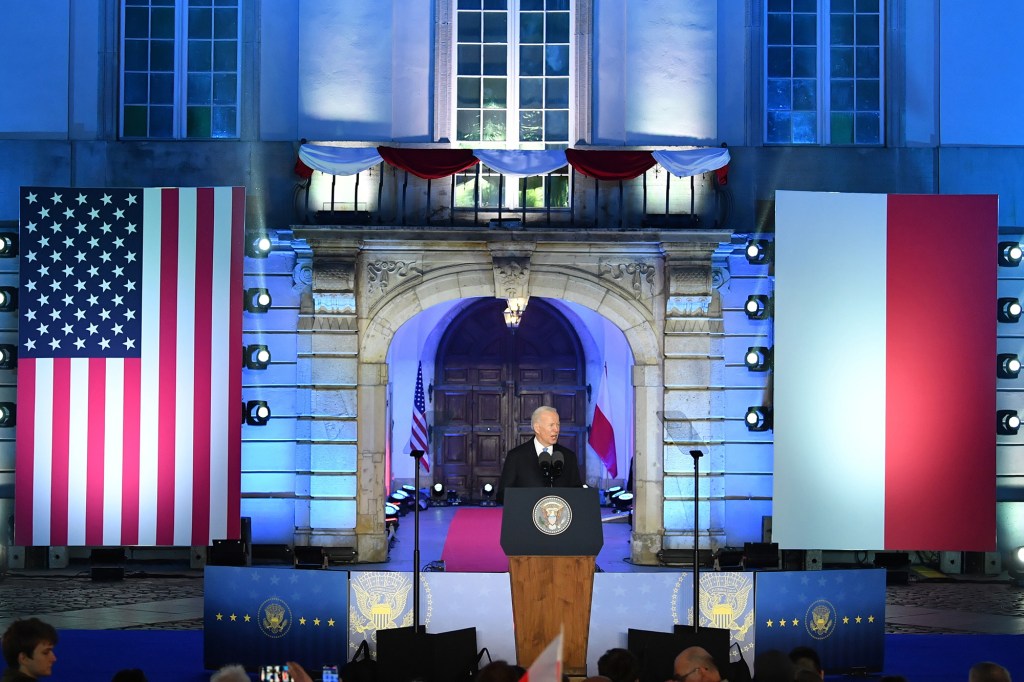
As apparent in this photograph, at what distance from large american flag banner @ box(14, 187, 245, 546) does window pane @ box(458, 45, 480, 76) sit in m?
3.46

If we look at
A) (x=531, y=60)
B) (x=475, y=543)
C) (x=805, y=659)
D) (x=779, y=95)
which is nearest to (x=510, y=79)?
(x=531, y=60)

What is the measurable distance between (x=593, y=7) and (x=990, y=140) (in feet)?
18.1

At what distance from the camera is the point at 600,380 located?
1914 cm

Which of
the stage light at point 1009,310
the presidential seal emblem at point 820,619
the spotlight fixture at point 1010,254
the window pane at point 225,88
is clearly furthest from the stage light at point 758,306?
the window pane at point 225,88

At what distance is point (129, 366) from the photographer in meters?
14.6

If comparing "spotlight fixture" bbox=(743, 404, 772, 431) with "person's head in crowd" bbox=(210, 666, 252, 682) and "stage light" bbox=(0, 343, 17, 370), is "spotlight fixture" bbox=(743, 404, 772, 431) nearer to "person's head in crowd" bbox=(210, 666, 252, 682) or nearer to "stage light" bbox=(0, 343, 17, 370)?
"stage light" bbox=(0, 343, 17, 370)

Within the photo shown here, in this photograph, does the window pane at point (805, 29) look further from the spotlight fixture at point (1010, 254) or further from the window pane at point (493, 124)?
the window pane at point (493, 124)

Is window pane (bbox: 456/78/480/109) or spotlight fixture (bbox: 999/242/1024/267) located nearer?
spotlight fixture (bbox: 999/242/1024/267)

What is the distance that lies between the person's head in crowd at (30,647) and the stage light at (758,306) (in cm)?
1066

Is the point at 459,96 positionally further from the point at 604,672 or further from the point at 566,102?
the point at 604,672

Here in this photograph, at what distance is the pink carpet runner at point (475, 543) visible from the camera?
15086 millimetres

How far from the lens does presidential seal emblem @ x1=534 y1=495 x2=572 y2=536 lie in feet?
26.7

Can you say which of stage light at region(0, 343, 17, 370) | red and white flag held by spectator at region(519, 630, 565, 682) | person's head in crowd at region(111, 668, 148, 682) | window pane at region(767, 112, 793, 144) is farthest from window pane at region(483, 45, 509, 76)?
red and white flag held by spectator at region(519, 630, 565, 682)

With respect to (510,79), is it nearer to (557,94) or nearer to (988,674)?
(557,94)
